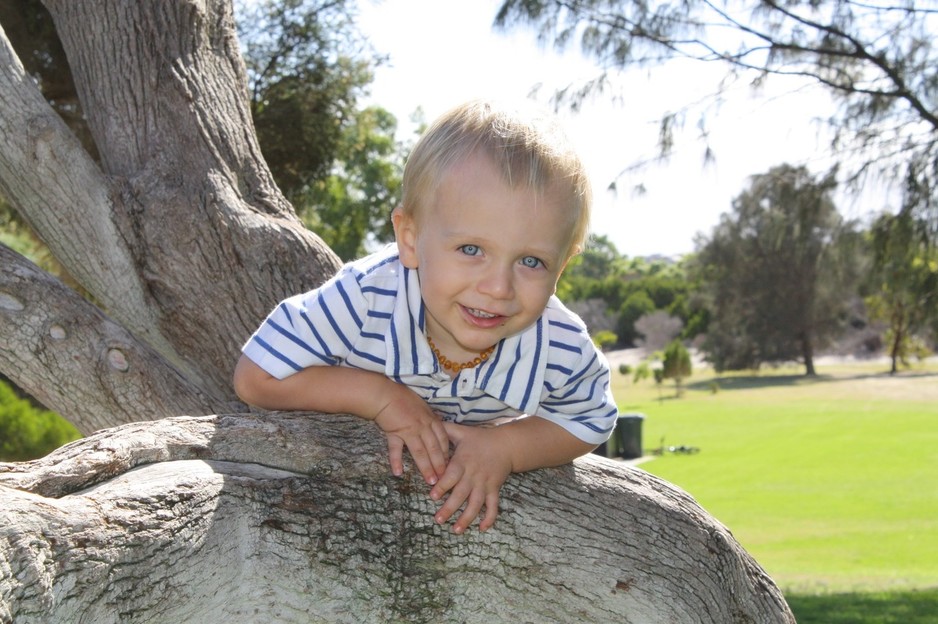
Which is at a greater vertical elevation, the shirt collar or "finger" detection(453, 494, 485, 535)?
the shirt collar

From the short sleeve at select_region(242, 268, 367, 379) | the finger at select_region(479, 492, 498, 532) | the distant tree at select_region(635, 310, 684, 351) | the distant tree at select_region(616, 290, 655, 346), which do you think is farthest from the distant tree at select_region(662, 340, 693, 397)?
the finger at select_region(479, 492, 498, 532)

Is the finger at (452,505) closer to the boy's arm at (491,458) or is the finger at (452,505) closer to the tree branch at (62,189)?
the boy's arm at (491,458)

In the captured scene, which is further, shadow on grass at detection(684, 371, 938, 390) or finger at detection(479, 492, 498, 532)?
shadow on grass at detection(684, 371, 938, 390)

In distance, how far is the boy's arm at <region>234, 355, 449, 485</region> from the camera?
186cm

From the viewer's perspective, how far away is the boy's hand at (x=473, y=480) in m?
1.76

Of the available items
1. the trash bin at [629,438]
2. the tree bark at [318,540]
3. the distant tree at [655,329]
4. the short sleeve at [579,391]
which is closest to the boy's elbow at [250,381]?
the tree bark at [318,540]

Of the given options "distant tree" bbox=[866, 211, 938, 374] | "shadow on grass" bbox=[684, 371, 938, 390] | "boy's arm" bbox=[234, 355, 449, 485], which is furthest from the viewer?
"shadow on grass" bbox=[684, 371, 938, 390]

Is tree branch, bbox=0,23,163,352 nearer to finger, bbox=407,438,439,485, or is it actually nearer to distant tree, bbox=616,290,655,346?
finger, bbox=407,438,439,485

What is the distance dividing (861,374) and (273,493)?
3655 cm

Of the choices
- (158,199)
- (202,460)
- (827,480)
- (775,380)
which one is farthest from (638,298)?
(202,460)

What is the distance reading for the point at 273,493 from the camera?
5.32 feet

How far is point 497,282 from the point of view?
1.79 meters

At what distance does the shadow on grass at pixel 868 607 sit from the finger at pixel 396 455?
536 centimetres

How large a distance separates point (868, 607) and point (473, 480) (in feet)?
20.1
